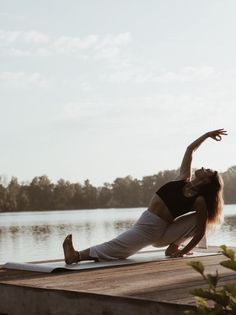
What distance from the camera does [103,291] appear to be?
11.9ft

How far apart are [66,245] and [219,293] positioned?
366cm

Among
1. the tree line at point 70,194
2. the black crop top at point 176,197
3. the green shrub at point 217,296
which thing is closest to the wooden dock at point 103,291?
the black crop top at point 176,197

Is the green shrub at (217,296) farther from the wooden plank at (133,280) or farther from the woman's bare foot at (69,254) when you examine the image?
the woman's bare foot at (69,254)

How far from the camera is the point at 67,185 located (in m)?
73.1

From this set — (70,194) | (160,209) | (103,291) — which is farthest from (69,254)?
(70,194)

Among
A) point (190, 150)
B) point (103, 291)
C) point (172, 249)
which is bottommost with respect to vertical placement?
point (103, 291)

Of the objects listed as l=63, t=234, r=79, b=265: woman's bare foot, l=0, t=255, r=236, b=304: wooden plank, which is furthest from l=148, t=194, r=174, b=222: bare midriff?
l=63, t=234, r=79, b=265: woman's bare foot

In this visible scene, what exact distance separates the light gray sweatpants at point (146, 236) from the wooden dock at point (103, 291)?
71cm

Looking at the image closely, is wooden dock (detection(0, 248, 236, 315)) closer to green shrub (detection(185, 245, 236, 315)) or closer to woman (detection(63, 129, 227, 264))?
woman (detection(63, 129, 227, 264))

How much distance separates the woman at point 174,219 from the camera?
5594 mm

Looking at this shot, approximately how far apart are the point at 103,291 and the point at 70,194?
6977 centimetres

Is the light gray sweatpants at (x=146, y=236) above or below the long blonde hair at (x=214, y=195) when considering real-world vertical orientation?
below

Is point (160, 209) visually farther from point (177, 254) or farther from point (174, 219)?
point (177, 254)

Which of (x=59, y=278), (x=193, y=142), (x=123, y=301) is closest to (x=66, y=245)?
(x=59, y=278)
